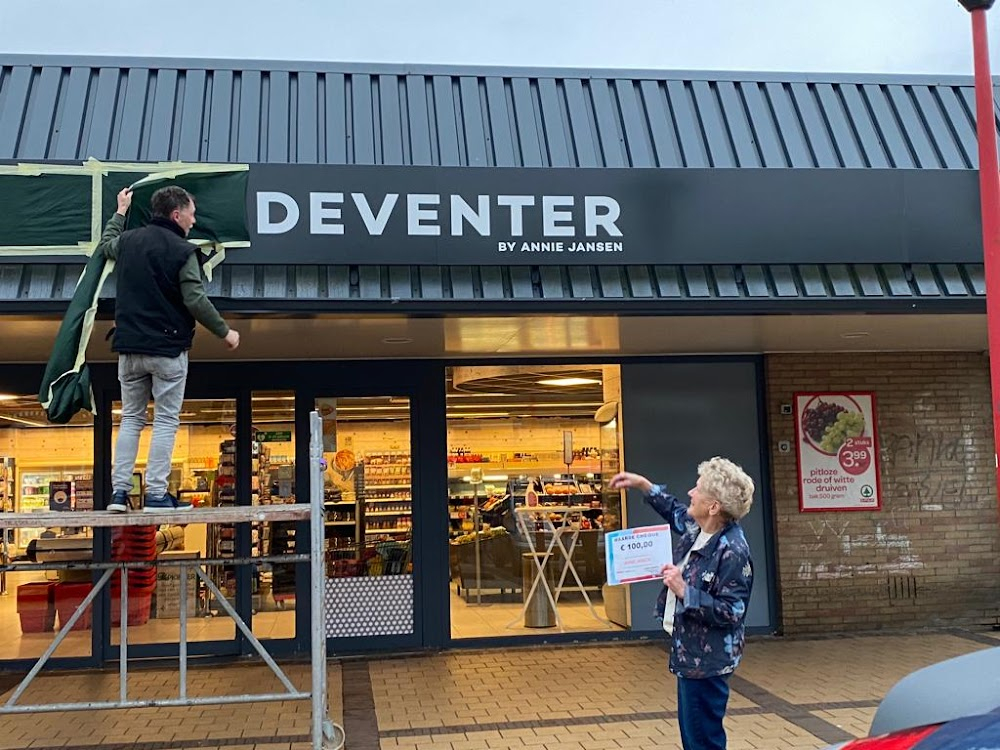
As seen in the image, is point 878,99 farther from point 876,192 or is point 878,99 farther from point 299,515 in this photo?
point 299,515

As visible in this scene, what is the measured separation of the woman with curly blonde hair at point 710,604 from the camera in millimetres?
4293

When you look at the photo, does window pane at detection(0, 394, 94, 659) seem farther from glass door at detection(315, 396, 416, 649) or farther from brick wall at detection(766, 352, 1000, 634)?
brick wall at detection(766, 352, 1000, 634)

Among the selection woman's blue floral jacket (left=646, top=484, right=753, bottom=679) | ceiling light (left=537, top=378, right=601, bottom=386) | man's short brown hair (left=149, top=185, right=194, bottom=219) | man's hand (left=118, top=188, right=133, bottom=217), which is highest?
man's hand (left=118, top=188, right=133, bottom=217)

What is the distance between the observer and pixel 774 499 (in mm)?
9844

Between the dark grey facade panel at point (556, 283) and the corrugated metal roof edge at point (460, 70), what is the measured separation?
2.24m

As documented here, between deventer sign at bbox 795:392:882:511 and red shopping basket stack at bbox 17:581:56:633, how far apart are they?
7225mm

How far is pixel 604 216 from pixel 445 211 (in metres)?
1.14

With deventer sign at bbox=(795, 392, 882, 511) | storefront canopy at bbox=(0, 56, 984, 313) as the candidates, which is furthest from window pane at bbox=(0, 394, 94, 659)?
deventer sign at bbox=(795, 392, 882, 511)

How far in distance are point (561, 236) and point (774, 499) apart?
421cm

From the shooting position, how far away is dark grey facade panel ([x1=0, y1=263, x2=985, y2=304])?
674 cm

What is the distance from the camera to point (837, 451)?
393 inches

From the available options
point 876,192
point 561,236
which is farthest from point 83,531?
point 876,192

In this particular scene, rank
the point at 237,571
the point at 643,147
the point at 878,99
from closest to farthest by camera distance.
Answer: the point at 643,147 → the point at 878,99 → the point at 237,571

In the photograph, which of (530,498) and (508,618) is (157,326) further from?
(530,498)
